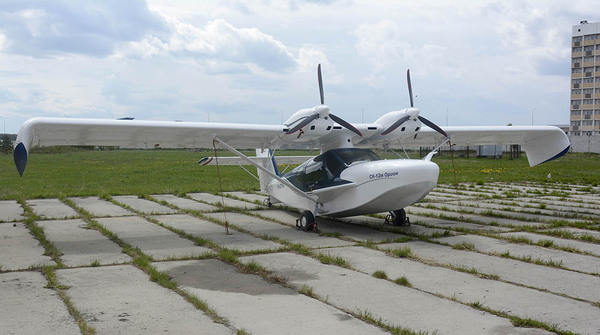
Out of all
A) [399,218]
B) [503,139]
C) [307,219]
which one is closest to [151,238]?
[307,219]

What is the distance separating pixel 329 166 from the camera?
1299 cm

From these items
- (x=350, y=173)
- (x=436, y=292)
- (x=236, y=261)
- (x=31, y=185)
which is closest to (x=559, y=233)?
(x=350, y=173)

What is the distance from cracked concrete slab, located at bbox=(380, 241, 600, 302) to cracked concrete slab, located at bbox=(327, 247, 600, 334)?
0.36 metres

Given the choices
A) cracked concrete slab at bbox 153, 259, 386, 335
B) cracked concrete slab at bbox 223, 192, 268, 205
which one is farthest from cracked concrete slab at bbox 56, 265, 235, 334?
cracked concrete slab at bbox 223, 192, 268, 205

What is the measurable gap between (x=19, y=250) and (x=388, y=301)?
739cm

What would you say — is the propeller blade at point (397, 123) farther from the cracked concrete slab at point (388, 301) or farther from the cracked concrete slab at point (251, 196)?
the cracked concrete slab at point (251, 196)

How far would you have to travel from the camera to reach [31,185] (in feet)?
83.6

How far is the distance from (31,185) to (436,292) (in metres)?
24.1

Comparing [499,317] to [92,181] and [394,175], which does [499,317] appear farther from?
Answer: [92,181]

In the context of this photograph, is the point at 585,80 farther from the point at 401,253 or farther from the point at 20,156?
the point at 20,156

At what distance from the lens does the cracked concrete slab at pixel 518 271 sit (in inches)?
274

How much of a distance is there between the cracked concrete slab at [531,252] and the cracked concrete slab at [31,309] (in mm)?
7279

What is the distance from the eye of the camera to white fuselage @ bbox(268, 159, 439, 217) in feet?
35.8

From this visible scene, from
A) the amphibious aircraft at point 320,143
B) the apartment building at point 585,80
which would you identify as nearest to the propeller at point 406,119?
the amphibious aircraft at point 320,143
